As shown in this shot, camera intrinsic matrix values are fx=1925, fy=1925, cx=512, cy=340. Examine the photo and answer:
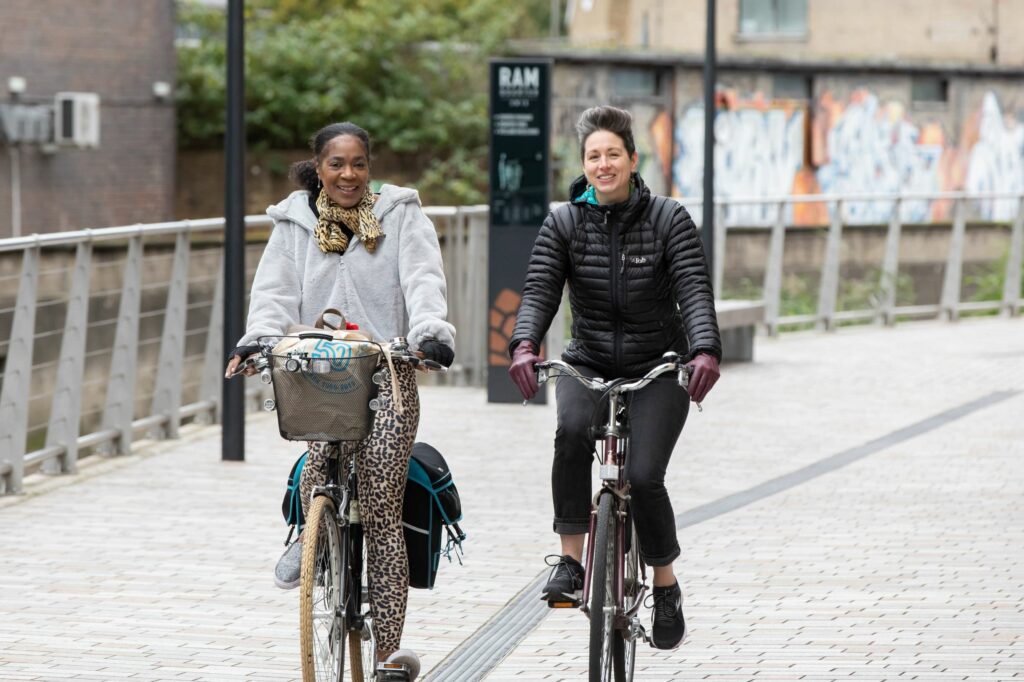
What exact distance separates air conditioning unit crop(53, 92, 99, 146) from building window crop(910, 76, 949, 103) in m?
14.3

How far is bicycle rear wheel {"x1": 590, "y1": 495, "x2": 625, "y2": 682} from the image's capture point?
506 cm

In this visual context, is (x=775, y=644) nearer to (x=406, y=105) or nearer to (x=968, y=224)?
(x=968, y=224)

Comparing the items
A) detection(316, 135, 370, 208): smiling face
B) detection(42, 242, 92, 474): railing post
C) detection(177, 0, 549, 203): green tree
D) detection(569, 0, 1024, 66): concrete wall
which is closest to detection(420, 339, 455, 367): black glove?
detection(316, 135, 370, 208): smiling face

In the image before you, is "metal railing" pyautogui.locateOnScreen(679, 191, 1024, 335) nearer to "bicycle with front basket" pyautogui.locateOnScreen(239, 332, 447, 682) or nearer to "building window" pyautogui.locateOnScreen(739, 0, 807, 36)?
"bicycle with front basket" pyautogui.locateOnScreen(239, 332, 447, 682)

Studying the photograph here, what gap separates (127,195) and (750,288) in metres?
13.4

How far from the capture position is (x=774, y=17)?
38.4 meters

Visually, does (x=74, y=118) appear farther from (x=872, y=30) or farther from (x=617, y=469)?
(x=617, y=469)

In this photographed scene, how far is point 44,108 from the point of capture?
2642 centimetres

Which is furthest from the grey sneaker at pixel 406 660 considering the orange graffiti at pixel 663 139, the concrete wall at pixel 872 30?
the concrete wall at pixel 872 30

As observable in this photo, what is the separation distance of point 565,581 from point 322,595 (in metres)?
0.70

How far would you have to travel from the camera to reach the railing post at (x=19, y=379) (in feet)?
30.2

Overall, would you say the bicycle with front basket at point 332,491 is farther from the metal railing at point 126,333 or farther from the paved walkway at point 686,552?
the metal railing at point 126,333

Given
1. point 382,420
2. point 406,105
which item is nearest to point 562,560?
point 382,420

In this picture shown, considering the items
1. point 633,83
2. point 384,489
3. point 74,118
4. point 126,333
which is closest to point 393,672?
point 384,489
